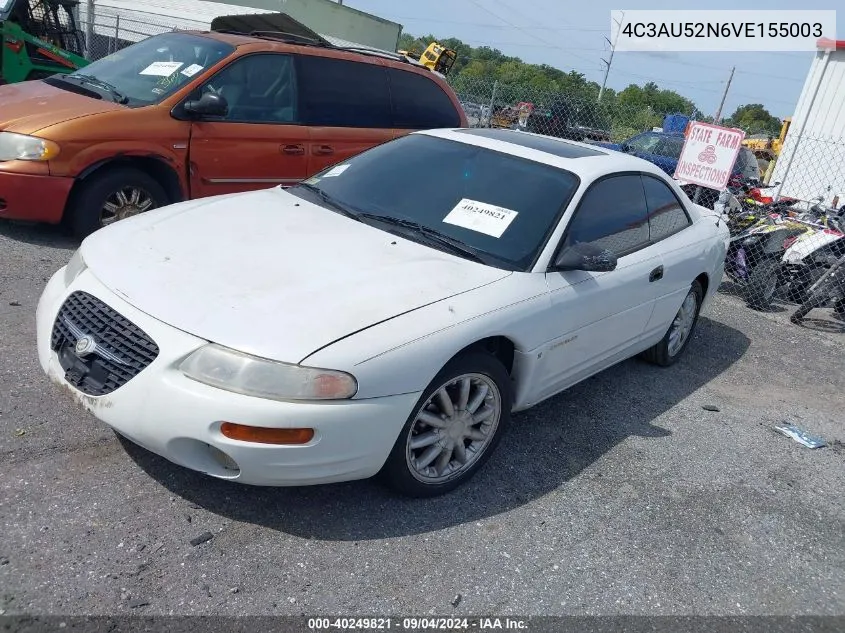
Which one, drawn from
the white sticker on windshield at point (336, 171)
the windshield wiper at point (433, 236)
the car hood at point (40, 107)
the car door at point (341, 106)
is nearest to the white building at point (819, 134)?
the car door at point (341, 106)

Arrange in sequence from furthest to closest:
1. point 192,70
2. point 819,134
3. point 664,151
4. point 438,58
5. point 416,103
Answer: point 664,151 < point 438,58 < point 819,134 < point 416,103 < point 192,70

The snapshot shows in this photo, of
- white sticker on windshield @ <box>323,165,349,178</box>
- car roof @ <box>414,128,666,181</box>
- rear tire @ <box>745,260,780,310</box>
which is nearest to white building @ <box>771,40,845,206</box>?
rear tire @ <box>745,260,780,310</box>

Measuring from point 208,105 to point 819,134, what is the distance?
39.5 feet

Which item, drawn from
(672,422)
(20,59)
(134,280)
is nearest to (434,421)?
(134,280)

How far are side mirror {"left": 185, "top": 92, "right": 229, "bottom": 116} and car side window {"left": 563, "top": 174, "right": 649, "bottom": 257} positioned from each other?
3193 millimetres

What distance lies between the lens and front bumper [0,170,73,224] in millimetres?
5332

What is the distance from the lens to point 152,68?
20.6ft

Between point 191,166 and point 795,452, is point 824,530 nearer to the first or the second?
point 795,452

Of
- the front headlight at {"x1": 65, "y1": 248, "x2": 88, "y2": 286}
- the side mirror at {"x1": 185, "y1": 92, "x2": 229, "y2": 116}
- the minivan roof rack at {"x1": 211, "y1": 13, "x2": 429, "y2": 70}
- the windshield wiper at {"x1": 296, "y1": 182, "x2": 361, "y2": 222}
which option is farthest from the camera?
the minivan roof rack at {"x1": 211, "y1": 13, "x2": 429, "y2": 70}

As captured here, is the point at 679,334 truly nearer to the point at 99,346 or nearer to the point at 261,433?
the point at 261,433

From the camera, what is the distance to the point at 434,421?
321 cm

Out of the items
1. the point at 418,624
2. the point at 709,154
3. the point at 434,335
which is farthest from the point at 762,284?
the point at 418,624

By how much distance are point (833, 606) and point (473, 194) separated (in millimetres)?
2530

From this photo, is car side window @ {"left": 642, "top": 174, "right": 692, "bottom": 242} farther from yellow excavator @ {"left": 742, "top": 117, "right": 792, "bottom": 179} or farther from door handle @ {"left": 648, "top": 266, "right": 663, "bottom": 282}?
yellow excavator @ {"left": 742, "top": 117, "right": 792, "bottom": 179}
